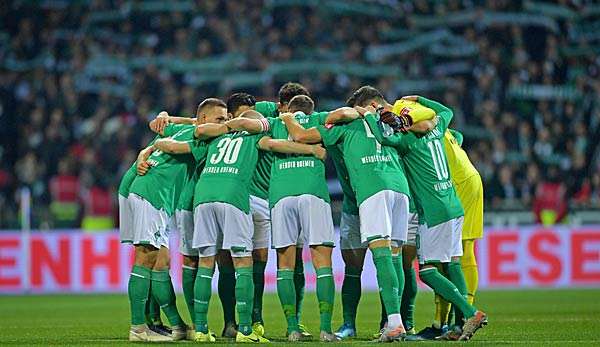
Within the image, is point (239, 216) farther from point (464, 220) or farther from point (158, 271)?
point (464, 220)

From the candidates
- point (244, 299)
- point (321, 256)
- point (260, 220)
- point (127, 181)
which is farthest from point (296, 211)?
point (127, 181)

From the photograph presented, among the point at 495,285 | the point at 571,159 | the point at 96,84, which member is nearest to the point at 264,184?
the point at 495,285

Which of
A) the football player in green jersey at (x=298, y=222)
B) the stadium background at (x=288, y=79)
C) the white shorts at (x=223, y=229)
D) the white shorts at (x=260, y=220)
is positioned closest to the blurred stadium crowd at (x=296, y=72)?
the stadium background at (x=288, y=79)

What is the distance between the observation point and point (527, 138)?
23109 mm

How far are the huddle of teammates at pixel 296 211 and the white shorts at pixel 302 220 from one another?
0.01 metres

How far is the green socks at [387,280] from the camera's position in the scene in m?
10.4

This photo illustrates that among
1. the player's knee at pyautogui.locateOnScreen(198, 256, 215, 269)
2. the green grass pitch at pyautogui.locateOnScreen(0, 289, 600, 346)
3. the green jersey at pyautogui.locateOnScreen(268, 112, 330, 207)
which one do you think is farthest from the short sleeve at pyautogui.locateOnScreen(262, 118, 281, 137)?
the green grass pitch at pyautogui.locateOnScreen(0, 289, 600, 346)

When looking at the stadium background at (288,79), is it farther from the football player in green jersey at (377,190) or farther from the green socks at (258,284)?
the football player in green jersey at (377,190)

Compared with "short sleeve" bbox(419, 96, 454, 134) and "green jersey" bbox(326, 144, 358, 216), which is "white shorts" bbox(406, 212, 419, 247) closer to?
"green jersey" bbox(326, 144, 358, 216)

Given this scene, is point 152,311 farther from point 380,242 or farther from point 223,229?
point 380,242

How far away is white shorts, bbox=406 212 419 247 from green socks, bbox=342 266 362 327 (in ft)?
1.98

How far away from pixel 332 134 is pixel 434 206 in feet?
3.88

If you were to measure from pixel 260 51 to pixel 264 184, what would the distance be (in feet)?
43.6

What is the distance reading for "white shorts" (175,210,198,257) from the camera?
11.6 metres
